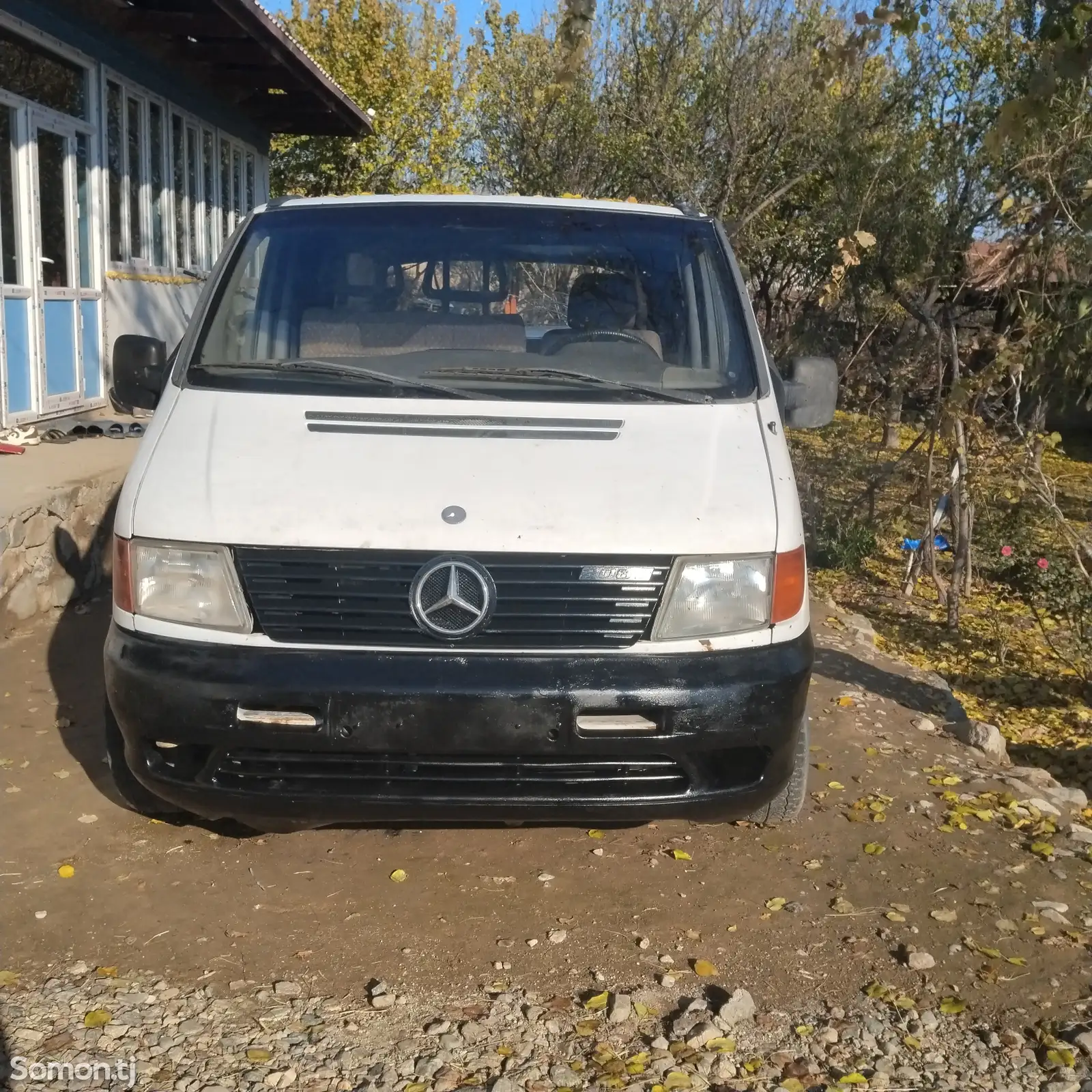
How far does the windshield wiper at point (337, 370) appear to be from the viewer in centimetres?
357

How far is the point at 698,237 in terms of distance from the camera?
4297mm

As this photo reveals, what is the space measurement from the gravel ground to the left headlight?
96cm

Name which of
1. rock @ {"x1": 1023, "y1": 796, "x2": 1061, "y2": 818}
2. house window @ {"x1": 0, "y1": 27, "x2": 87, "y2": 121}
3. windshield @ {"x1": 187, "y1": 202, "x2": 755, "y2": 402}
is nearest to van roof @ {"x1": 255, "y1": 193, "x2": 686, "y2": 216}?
windshield @ {"x1": 187, "y1": 202, "x2": 755, "y2": 402}

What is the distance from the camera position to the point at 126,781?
3.60 metres

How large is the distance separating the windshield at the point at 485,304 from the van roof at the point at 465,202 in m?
0.03

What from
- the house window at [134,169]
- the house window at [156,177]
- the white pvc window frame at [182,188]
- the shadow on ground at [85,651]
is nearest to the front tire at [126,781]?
the shadow on ground at [85,651]

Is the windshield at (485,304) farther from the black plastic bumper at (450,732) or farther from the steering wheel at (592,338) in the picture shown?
the black plastic bumper at (450,732)

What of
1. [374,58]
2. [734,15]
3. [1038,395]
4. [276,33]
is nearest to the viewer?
[1038,395]

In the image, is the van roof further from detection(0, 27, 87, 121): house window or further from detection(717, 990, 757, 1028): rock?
detection(0, 27, 87, 121): house window

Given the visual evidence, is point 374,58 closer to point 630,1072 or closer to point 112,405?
point 112,405

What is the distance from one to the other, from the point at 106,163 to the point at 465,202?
8041 mm

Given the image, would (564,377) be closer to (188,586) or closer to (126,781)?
(188,586)

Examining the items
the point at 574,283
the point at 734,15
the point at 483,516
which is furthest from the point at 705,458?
the point at 734,15

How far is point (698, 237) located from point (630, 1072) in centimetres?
291
